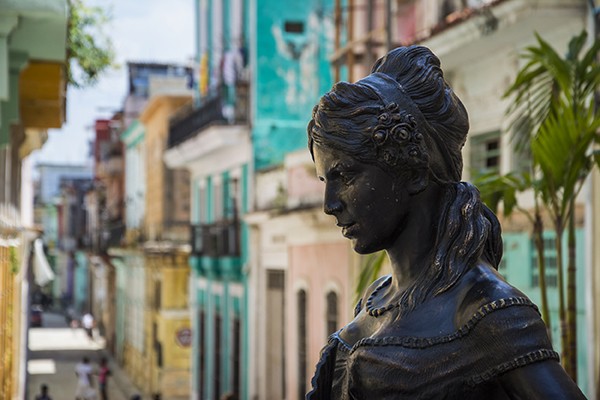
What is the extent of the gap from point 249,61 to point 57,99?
736cm

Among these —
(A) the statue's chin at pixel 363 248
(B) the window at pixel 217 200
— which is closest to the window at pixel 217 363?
(B) the window at pixel 217 200

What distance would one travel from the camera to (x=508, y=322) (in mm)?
2068

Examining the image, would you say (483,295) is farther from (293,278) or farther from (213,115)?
(213,115)

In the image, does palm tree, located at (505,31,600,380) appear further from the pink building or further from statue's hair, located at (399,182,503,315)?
the pink building

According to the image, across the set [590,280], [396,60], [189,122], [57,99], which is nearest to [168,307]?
[189,122]

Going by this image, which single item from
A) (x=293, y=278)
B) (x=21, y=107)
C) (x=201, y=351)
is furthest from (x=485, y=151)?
(x=201, y=351)

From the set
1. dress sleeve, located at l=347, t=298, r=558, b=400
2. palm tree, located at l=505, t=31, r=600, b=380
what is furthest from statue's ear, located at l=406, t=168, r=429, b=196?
palm tree, located at l=505, t=31, r=600, b=380

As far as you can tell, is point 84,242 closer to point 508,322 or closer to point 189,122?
point 189,122

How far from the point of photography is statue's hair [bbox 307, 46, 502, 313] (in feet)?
7.23

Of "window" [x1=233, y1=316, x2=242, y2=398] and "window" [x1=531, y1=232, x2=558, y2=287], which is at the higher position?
"window" [x1=531, y1=232, x2=558, y2=287]

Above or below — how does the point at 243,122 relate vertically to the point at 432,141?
above

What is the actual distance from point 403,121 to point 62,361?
114 ft

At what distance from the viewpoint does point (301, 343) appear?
17969 millimetres

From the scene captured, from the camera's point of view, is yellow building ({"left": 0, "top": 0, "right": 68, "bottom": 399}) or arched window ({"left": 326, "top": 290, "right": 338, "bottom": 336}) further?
arched window ({"left": 326, "top": 290, "right": 338, "bottom": 336})
